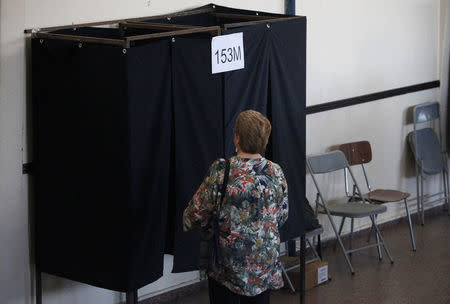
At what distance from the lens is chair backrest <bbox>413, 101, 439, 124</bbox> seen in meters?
7.76

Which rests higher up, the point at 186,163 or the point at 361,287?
the point at 186,163

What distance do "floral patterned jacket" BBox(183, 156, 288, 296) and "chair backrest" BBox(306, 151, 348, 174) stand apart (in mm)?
2614

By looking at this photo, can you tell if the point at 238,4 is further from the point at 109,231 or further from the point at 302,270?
the point at 109,231

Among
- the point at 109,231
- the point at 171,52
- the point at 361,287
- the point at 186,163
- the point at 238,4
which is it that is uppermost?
the point at 238,4

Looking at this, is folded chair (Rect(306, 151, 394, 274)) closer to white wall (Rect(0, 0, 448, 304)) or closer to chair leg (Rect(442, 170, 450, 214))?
white wall (Rect(0, 0, 448, 304))

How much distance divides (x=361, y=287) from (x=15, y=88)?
2993mm

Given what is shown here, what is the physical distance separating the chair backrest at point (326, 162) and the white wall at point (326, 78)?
0.67 ft

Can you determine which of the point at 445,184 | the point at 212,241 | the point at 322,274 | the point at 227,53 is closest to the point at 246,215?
the point at 212,241

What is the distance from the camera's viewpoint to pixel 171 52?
430 centimetres

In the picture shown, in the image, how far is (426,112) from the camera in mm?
7883

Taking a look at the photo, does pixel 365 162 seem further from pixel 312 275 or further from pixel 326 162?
pixel 312 275

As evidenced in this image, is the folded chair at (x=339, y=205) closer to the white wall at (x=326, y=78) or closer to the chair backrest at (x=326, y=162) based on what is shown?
the chair backrest at (x=326, y=162)

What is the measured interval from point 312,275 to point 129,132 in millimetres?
2449

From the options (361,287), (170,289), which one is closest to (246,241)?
(170,289)
